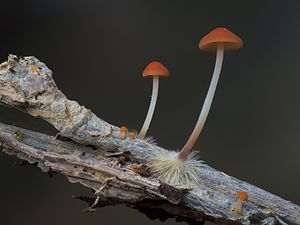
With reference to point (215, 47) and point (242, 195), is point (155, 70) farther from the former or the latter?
point (242, 195)

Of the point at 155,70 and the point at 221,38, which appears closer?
the point at 221,38

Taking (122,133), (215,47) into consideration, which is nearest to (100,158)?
(122,133)

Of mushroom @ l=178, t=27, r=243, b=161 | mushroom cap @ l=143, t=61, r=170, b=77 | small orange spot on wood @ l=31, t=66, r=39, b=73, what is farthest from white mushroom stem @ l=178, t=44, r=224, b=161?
small orange spot on wood @ l=31, t=66, r=39, b=73

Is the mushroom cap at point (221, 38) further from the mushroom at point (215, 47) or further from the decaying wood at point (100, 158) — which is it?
the decaying wood at point (100, 158)

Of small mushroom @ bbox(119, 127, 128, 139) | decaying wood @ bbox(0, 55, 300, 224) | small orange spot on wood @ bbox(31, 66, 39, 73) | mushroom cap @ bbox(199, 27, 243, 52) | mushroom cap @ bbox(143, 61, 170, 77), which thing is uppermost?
mushroom cap @ bbox(199, 27, 243, 52)

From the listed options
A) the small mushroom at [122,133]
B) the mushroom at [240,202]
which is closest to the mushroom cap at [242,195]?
the mushroom at [240,202]

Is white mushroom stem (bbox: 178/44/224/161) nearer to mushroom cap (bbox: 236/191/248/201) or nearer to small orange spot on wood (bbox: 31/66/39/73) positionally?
mushroom cap (bbox: 236/191/248/201)

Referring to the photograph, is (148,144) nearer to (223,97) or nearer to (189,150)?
(189,150)
